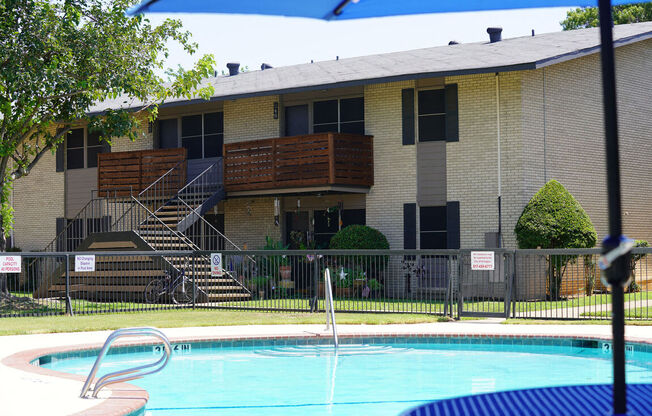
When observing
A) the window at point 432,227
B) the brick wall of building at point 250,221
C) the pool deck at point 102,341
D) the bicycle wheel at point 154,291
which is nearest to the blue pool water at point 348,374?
the pool deck at point 102,341

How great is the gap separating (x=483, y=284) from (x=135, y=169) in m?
14.0

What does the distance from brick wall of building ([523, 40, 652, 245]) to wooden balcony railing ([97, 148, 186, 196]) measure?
1118cm

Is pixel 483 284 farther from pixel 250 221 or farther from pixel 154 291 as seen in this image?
pixel 250 221

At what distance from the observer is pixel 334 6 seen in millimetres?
5242

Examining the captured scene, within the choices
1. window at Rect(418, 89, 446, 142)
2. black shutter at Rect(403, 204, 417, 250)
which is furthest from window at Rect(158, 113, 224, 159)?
window at Rect(418, 89, 446, 142)

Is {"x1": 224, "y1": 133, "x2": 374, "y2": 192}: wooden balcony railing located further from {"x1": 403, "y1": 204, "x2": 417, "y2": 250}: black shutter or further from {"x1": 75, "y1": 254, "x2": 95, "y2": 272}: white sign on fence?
{"x1": 75, "y1": 254, "x2": 95, "y2": 272}: white sign on fence

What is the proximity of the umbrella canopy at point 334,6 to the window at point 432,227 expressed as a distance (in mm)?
19139

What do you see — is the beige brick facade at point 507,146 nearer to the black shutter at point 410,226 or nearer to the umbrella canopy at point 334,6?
the black shutter at point 410,226

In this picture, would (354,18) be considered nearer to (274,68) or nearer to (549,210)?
(549,210)

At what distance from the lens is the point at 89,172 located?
105 feet

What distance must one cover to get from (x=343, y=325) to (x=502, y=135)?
9.89m

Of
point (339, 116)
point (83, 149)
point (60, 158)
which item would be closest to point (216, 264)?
point (339, 116)

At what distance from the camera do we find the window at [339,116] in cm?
2661

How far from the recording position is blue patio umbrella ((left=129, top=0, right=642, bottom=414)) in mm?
3049
